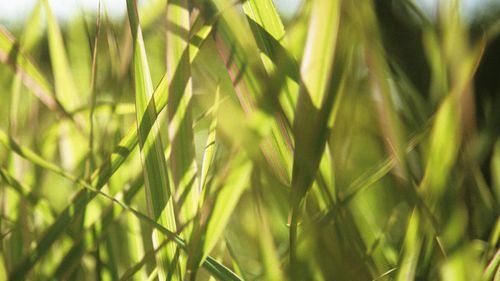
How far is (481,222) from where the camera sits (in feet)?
1.32

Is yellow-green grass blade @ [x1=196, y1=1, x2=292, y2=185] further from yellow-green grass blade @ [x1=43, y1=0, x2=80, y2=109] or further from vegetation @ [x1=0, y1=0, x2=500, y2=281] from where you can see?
yellow-green grass blade @ [x1=43, y1=0, x2=80, y2=109]

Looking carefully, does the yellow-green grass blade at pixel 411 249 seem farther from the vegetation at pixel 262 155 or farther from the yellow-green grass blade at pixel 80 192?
the yellow-green grass blade at pixel 80 192

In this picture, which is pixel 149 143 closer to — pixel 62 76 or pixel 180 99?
pixel 180 99

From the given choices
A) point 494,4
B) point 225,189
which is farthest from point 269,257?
point 494,4

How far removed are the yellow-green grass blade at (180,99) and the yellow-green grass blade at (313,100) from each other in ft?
0.13

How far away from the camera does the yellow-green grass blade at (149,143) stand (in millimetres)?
229

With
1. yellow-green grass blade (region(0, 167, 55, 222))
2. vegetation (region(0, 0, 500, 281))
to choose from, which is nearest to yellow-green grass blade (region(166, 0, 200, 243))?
vegetation (region(0, 0, 500, 281))

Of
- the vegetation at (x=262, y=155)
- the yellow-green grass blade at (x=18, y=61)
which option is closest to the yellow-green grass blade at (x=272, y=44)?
the vegetation at (x=262, y=155)

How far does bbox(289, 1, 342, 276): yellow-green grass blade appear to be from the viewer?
20cm

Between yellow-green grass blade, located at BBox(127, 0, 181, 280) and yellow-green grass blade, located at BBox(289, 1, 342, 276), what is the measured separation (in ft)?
0.17

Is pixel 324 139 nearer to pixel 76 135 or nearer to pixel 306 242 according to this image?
pixel 306 242

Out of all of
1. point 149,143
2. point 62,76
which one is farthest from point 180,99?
point 62,76

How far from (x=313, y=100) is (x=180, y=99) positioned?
5cm

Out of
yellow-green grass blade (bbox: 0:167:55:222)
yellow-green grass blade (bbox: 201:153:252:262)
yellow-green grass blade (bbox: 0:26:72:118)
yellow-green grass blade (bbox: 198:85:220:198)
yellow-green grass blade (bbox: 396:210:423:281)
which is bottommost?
yellow-green grass blade (bbox: 396:210:423:281)
